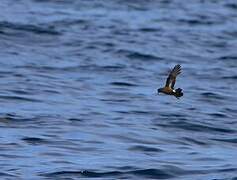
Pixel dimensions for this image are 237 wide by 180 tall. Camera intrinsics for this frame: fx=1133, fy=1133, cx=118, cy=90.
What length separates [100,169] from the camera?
47.6ft

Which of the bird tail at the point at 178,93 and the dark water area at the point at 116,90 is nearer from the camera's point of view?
the bird tail at the point at 178,93

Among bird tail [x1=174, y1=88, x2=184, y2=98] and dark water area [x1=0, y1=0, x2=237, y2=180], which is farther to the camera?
dark water area [x1=0, y1=0, x2=237, y2=180]

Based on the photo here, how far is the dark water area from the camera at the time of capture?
15133 mm

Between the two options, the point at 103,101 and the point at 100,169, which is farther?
the point at 103,101

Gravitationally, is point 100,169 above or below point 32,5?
below

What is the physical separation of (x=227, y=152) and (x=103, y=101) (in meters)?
4.40

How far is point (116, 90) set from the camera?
21.5m

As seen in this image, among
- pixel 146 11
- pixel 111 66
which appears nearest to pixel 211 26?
pixel 146 11

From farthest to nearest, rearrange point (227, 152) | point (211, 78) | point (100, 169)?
point (211, 78), point (227, 152), point (100, 169)

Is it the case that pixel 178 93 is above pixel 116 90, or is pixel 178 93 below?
above

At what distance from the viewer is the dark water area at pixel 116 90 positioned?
1513cm

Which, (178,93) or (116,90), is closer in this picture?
(178,93)

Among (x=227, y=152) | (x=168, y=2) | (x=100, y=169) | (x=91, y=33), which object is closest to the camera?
(x=100, y=169)

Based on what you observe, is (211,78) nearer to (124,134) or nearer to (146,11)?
(124,134)
